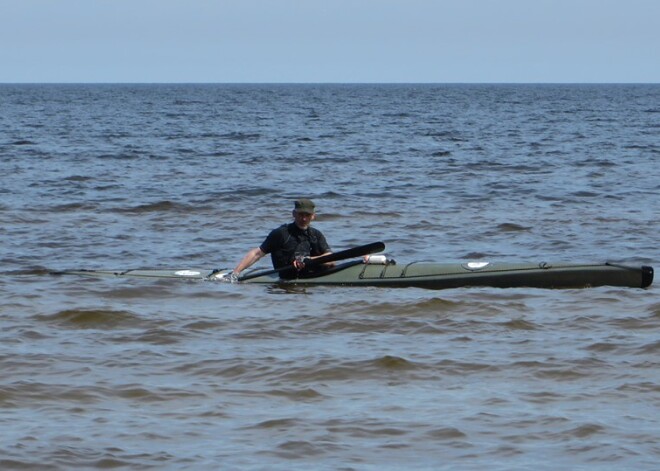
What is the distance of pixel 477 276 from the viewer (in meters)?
12.4

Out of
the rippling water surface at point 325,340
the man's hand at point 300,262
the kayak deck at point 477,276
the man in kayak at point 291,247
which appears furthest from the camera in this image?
the man in kayak at point 291,247

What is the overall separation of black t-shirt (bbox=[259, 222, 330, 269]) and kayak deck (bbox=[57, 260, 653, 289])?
0.24 m

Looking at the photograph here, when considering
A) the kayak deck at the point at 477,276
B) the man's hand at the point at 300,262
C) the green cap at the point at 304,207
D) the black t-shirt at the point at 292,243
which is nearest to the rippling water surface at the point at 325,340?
the kayak deck at the point at 477,276

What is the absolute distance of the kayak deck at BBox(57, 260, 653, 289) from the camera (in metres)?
12.2

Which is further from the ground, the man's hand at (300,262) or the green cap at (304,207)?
the green cap at (304,207)

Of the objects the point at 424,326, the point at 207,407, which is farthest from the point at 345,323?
the point at 207,407

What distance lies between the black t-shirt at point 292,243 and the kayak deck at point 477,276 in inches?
9.6

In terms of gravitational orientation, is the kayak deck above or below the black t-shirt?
below

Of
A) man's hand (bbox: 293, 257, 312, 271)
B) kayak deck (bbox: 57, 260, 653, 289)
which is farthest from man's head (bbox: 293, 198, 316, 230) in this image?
kayak deck (bbox: 57, 260, 653, 289)

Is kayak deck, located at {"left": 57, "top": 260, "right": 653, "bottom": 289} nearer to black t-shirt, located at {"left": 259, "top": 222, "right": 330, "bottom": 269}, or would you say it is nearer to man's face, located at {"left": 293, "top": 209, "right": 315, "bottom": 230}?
black t-shirt, located at {"left": 259, "top": 222, "right": 330, "bottom": 269}

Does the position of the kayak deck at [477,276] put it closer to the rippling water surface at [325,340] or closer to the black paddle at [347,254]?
the rippling water surface at [325,340]

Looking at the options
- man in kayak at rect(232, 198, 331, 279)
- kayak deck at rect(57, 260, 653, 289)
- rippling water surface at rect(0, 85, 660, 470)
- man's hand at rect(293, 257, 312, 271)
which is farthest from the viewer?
man in kayak at rect(232, 198, 331, 279)

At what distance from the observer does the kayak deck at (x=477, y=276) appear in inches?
481

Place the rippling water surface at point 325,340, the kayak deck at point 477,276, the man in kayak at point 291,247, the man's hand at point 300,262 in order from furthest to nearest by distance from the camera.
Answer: the man in kayak at point 291,247
the man's hand at point 300,262
the kayak deck at point 477,276
the rippling water surface at point 325,340
